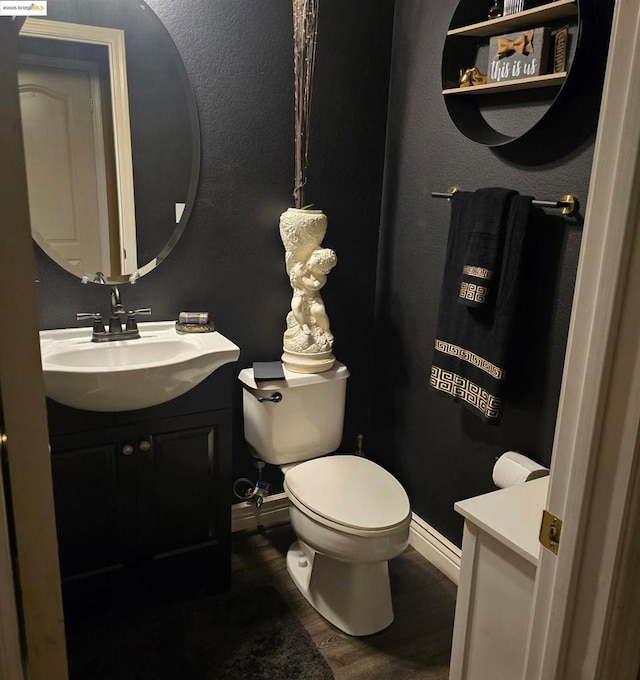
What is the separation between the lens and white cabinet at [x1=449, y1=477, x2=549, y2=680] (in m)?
1.24

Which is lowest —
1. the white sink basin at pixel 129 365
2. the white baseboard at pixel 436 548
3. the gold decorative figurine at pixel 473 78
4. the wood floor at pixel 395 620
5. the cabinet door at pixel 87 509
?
the wood floor at pixel 395 620

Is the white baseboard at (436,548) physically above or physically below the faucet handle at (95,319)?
below

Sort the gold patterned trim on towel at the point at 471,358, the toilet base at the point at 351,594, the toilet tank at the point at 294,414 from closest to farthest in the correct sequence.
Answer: the gold patterned trim on towel at the point at 471,358 → the toilet base at the point at 351,594 → the toilet tank at the point at 294,414

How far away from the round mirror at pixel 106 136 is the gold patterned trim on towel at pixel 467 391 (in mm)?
1035

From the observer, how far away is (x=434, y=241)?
7.36ft

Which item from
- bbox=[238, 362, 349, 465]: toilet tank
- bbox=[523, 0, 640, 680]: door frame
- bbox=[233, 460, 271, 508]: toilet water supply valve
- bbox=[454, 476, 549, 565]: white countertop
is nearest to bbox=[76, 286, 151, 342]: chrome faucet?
bbox=[238, 362, 349, 465]: toilet tank

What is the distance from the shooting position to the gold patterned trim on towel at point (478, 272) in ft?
6.08

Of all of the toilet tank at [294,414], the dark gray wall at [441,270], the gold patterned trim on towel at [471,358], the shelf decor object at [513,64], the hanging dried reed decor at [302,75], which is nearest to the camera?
the shelf decor object at [513,64]

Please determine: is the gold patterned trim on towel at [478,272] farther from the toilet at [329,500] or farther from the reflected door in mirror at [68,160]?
the reflected door in mirror at [68,160]

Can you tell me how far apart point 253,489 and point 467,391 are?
0.96m

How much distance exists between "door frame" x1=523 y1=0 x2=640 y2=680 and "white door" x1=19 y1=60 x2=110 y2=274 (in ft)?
5.34

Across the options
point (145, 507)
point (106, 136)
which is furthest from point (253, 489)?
point (106, 136)

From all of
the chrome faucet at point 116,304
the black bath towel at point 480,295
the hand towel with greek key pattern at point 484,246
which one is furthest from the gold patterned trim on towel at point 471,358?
the chrome faucet at point 116,304

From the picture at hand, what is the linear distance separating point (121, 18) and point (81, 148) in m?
0.42
